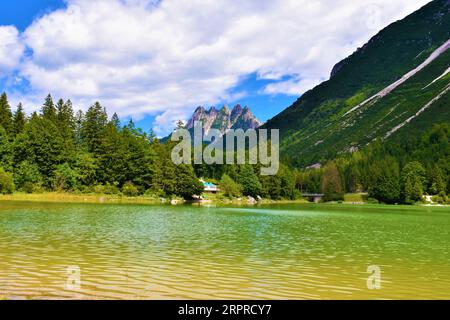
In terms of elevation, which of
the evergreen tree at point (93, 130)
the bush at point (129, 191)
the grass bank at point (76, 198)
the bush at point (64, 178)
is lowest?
the grass bank at point (76, 198)

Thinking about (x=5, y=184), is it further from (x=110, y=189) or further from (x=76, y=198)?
(x=110, y=189)

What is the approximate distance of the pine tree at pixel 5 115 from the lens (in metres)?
109

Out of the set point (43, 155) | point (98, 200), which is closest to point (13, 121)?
point (43, 155)

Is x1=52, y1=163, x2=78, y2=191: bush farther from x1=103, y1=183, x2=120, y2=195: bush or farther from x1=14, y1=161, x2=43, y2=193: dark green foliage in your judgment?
x1=103, y1=183, x2=120, y2=195: bush

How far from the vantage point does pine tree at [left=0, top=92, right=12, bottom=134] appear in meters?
109

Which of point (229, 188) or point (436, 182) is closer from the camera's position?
point (229, 188)

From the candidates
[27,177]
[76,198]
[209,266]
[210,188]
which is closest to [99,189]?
[76,198]

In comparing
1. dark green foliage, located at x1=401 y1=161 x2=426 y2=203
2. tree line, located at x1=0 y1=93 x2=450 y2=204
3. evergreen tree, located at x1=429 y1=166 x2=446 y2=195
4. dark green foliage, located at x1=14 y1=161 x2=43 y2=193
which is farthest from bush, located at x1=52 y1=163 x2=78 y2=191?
evergreen tree, located at x1=429 y1=166 x2=446 y2=195

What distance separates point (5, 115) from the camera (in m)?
110

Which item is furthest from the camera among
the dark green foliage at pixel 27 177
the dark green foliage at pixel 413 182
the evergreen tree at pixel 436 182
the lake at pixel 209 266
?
the evergreen tree at pixel 436 182

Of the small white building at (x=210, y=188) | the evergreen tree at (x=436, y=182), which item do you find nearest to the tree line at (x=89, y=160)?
the small white building at (x=210, y=188)

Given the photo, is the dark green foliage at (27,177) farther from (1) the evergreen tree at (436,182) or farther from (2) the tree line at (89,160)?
(1) the evergreen tree at (436,182)
